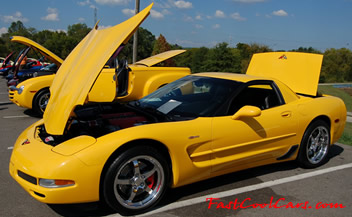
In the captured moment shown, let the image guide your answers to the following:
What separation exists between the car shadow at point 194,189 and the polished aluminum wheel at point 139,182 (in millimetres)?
190

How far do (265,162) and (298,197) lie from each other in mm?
565

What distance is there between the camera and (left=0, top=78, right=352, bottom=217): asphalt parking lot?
2846 millimetres

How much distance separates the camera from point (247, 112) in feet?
10.4

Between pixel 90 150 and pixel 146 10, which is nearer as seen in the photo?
pixel 90 150

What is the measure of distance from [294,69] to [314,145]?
1.25 metres

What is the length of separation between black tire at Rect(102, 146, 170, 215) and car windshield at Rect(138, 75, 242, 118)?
0.68 metres

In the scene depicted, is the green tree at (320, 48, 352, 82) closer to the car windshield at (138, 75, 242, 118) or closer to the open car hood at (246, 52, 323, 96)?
the open car hood at (246, 52, 323, 96)

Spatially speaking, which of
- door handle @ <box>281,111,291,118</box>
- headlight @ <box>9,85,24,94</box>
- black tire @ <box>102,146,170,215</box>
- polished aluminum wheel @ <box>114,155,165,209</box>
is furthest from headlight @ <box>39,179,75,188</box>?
headlight @ <box>9,85,24,94</box>

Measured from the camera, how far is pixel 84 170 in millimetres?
2465

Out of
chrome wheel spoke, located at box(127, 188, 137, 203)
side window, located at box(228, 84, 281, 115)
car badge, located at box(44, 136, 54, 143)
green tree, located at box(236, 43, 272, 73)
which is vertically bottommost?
chrome wheel spoke, located at box(127, 188, 137, 203)

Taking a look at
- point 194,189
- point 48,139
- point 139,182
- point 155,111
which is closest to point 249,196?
point 194,189

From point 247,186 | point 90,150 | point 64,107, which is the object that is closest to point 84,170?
point 90,150

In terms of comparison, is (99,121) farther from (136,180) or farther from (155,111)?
(136,180)

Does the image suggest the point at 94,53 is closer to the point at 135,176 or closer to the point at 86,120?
the point at 86,120
